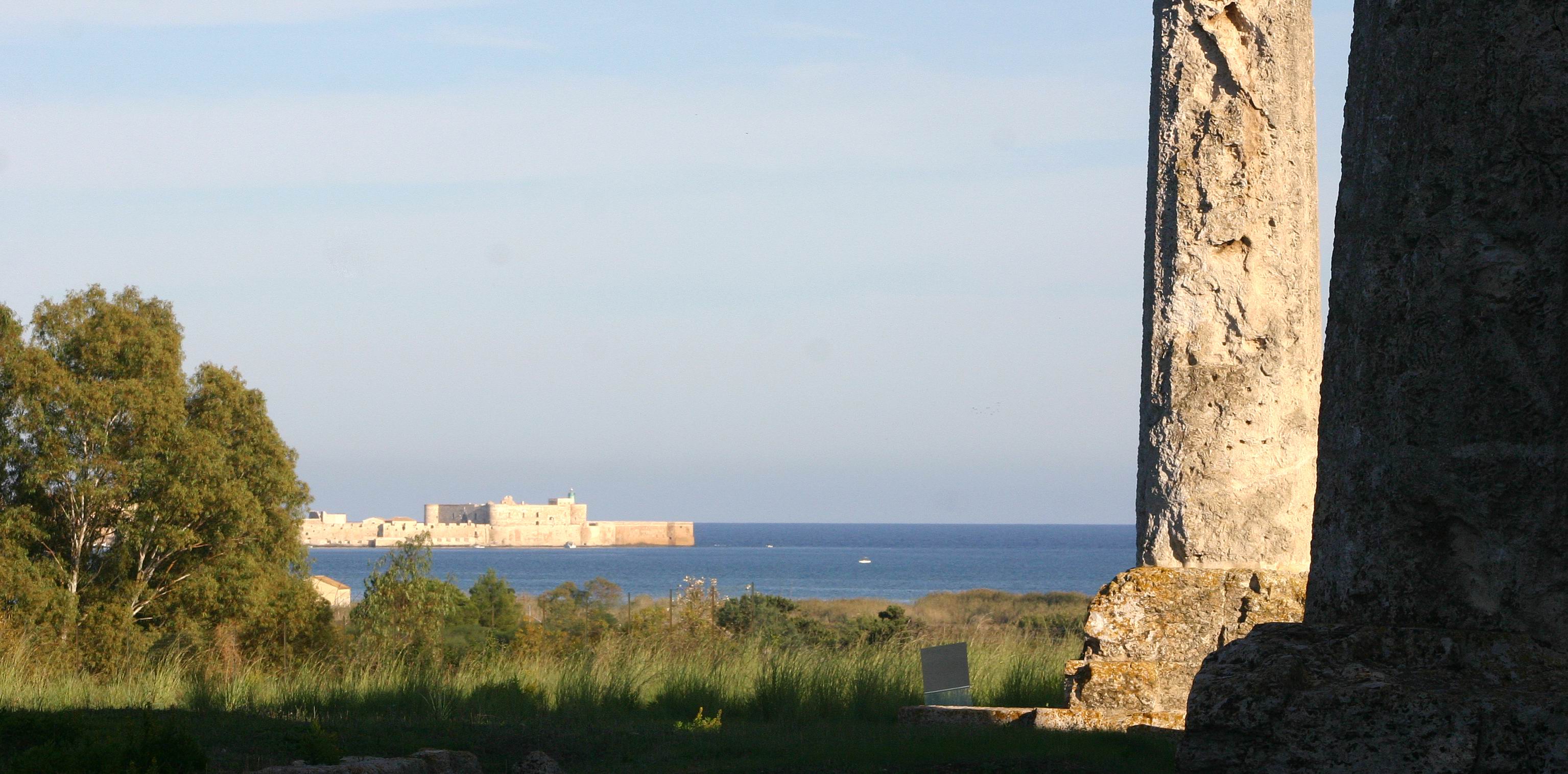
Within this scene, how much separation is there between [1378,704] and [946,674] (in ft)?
23.1

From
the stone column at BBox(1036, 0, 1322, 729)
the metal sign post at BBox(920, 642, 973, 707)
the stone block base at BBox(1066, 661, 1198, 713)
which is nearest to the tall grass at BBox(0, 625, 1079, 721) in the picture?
the metal sign post at BBox(920, 642, 973, 707)

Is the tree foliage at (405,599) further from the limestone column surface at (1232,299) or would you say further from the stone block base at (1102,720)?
the limestone column surface at (1232,299)

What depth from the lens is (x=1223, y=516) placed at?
849 cm

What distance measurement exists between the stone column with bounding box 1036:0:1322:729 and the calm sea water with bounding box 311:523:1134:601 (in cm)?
5316

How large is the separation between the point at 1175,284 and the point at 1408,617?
5811 millimetres

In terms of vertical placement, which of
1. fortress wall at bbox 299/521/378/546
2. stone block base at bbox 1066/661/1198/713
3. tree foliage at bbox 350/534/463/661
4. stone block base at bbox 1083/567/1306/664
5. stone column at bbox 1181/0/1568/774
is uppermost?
stone column at bbox 1181/0/1568/774

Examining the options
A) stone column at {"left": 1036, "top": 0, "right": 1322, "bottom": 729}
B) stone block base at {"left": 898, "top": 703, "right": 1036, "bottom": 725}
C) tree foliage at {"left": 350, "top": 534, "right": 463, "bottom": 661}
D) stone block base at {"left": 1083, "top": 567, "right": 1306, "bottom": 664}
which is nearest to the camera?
stone block base at {"left": 1083, "top": 567, "right": 1306, "bottom": 664}

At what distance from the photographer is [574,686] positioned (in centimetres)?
1220

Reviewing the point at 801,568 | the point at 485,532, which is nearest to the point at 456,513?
the point at 485,532

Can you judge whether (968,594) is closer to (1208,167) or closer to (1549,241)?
(1208,167)

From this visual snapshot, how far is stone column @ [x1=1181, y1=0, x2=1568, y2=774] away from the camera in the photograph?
3000mm

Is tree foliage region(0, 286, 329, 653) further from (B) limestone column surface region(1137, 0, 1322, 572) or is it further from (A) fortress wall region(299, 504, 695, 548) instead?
(A) fortress wall region(299, 504, 695, 548)

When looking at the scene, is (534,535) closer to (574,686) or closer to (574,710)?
(574,686)

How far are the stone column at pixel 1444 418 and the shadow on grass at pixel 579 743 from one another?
3568 millimetres
